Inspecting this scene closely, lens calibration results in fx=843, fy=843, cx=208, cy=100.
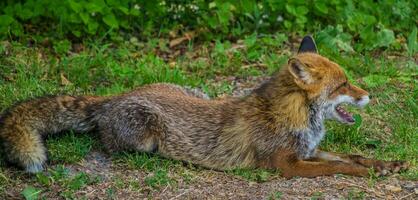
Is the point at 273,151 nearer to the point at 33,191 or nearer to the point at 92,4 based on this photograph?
the point at 33,191

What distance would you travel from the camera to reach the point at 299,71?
7.21m

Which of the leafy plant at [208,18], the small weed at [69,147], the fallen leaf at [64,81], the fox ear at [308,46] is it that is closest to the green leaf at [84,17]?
the leafy plant at [208,18]

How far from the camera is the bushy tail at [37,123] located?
7195mm

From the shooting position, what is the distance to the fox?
723 cm

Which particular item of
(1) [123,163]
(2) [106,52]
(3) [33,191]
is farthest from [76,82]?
(3) [33,191]

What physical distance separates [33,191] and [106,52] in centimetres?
393

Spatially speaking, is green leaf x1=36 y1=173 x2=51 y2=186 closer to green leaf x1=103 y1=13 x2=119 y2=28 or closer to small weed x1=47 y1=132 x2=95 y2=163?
small weed x1=47 y1=132 x2=95 y2=163

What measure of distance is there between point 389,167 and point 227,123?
149 cm

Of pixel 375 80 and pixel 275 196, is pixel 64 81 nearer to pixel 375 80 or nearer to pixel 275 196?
pixel 375 80

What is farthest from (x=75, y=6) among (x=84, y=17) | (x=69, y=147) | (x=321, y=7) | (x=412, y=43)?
(x=412, y=43)

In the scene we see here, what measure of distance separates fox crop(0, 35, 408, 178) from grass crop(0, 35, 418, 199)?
0.44 ft

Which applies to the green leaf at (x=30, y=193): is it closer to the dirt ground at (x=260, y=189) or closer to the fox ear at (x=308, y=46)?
the dirt ground at (x=260, y=189)

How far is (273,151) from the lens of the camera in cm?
733

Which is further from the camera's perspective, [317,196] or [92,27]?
[92,27]
